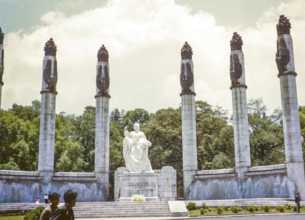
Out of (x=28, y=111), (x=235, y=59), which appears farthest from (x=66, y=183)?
(x=28, y=111)

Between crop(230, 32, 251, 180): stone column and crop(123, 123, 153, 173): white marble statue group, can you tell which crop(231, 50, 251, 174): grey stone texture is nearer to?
crop(230, 32, 251, 180): stone column

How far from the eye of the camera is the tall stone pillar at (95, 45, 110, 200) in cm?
3559

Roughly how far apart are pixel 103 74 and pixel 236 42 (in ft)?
41.9

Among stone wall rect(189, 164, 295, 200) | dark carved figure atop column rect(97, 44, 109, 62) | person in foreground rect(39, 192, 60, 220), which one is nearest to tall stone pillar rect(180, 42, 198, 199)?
stone wall rect(189, 164, 295, 200)

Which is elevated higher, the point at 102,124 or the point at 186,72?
the point at 186,72

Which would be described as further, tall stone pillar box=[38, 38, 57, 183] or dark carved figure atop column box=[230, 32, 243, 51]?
dark carved figure atop column box=[230, 32, 243, 51]

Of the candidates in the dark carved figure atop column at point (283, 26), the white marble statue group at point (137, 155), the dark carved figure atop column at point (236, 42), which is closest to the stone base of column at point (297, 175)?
the white marble statue group at point (137, 155)

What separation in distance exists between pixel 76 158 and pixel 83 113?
1064 cm

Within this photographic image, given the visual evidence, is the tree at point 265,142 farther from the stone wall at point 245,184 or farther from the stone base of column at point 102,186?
the stone base of column at point 102,186

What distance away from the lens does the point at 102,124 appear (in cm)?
3659

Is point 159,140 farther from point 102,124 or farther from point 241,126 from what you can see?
point 241,126

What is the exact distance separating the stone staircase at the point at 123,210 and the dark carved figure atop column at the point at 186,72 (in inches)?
530

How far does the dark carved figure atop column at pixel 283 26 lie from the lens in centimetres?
3238

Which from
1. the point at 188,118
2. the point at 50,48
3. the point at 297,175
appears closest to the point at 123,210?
the point at 188,118
